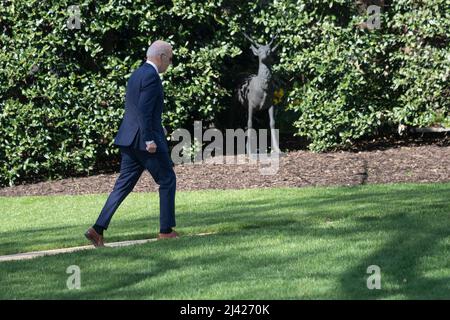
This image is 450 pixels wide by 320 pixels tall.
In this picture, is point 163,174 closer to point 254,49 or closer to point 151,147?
point 151,147

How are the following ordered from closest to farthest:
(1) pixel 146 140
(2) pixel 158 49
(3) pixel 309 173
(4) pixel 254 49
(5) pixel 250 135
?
(1) pixel 146 140 → (2) pixel 158 49 → (3) pixel 309 173 → (5) pixel 250 135 → (4) pixel 254 49

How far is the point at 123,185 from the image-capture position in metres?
8.85

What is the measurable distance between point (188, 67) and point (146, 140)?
20.5 ft

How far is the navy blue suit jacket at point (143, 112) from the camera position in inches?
341

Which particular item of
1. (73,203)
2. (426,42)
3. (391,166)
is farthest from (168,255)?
(426,42)

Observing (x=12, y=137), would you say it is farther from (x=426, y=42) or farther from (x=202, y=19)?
(x=426, y=42)

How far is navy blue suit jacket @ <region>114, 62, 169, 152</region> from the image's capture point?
341 inches

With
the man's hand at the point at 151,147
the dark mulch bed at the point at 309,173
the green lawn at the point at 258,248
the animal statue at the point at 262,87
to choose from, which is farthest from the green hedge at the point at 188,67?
the man's hand at the point at 151,147

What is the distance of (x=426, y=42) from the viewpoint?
14.7 metres

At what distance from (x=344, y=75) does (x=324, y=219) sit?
199 inches

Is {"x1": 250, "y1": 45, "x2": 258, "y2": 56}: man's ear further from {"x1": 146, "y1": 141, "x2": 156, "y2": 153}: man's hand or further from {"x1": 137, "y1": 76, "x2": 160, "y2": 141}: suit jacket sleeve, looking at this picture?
{"x1": 146, "y1": 141, "x2": 156, "y2": 153}: man's hand

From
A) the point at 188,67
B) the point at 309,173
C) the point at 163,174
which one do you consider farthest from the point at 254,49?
the point at 163,174

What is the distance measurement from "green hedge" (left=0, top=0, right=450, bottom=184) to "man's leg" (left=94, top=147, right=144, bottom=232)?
549cm

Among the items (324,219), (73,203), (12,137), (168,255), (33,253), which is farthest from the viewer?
(12,137)
